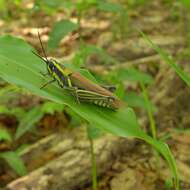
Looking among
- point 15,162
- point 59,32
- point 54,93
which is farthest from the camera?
point 59,32

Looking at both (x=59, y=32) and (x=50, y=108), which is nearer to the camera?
(x=59, y=32)

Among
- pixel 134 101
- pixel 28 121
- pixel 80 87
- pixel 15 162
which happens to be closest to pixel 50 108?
pixel 28 121

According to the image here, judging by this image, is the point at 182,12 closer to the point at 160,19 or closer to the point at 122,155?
the point at 160,19

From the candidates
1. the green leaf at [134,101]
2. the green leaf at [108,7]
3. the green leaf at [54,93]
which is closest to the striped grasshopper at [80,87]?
the green leaf at [54,93]

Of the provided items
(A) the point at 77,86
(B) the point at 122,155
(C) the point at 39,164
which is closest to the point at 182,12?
(B) the point at 122,155

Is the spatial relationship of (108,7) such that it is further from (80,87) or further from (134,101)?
(80,87)

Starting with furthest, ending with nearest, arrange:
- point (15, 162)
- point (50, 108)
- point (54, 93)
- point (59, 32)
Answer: point (50, 108)
point (59, 32)
point (15, 162)
point (54, 93)
